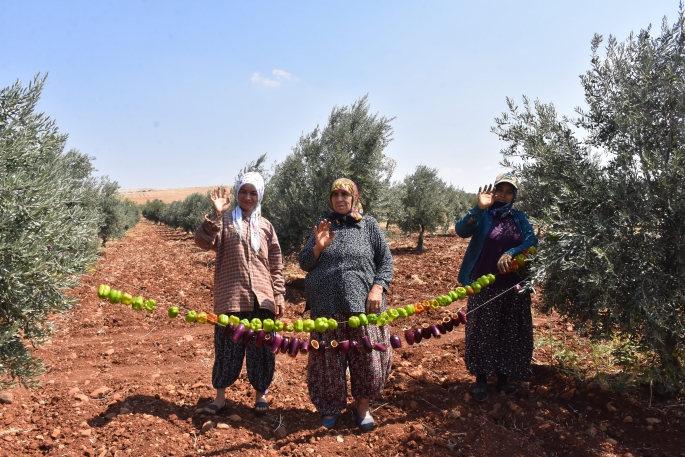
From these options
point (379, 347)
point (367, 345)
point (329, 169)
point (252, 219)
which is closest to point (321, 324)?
point (367, 345)

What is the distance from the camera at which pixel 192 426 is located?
11.7 ft

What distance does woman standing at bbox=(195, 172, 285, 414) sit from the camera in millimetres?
3646

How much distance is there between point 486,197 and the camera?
3855 mm

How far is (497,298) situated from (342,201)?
1.61 meters

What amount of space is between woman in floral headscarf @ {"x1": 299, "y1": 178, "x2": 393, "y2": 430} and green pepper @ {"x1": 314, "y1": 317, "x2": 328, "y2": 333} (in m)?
0.12

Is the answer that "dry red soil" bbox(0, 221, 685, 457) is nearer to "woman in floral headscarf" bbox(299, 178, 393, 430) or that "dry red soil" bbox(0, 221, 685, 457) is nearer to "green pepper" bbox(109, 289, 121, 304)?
"woman in floral headscarf" bbox(299, 178, 393, 430)

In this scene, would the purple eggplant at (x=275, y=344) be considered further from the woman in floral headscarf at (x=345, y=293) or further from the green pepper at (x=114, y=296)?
the green pepper at (x=114, y=296)

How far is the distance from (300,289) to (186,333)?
3.21 metres

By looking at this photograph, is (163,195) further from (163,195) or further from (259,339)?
(259,339)

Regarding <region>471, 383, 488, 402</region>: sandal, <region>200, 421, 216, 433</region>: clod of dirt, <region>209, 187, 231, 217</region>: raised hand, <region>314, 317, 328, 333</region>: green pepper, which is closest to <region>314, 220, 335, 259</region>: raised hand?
<region>314, 317, 328, 333</region>: green pepper

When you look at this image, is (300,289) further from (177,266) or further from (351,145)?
(177,266)

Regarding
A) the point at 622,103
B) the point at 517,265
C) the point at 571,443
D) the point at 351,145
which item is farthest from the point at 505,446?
the point at 351,145

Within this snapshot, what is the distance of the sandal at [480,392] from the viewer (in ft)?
12.8

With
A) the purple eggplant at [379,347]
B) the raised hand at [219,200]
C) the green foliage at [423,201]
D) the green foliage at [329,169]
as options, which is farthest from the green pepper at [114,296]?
the green foliage at [423,201]
